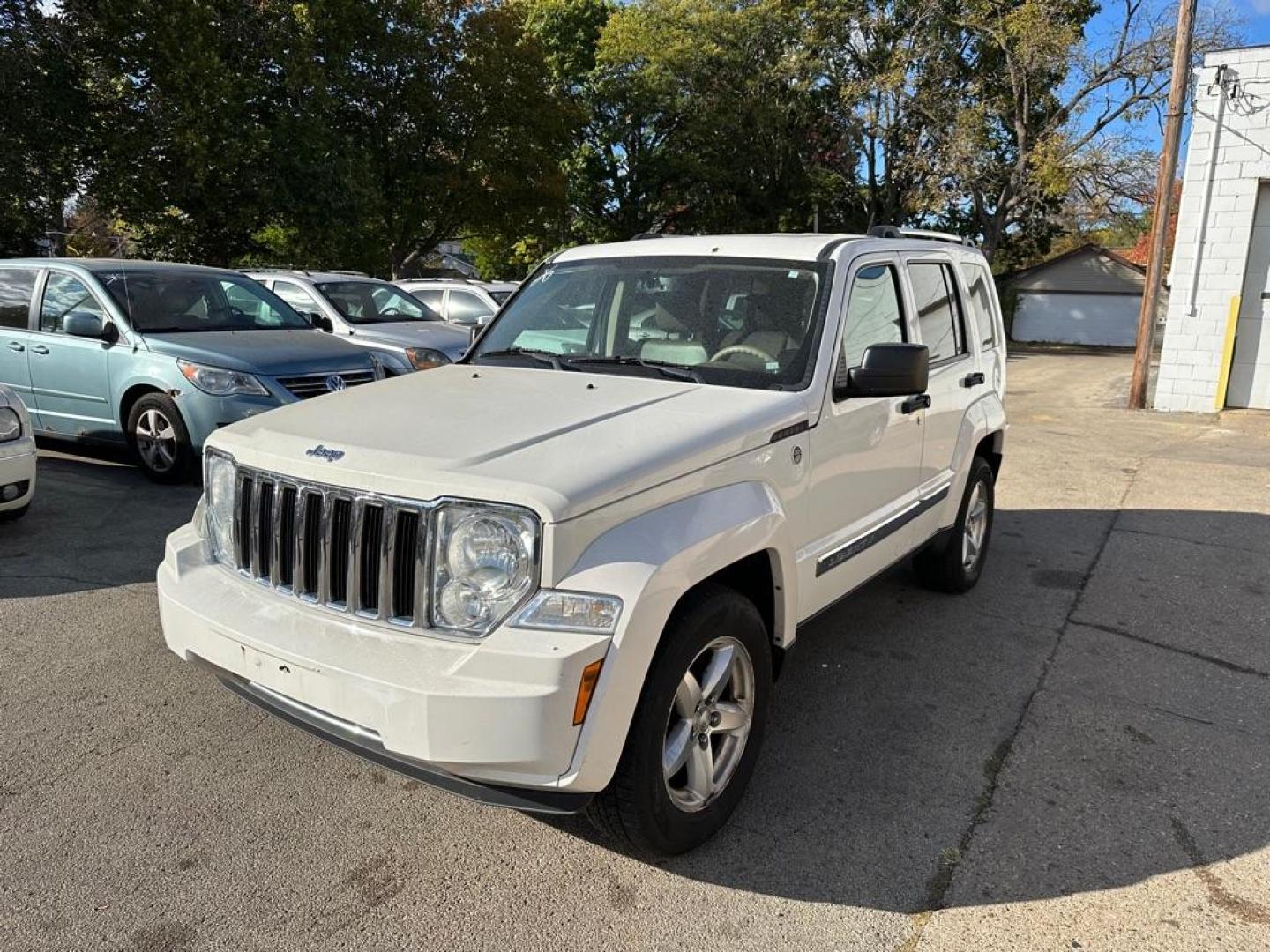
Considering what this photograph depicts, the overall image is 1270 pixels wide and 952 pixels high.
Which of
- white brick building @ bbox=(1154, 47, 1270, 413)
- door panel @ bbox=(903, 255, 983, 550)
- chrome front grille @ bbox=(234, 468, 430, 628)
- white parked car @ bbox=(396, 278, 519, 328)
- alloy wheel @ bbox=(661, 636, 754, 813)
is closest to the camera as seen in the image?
chrome front grille @ bbox=(234, 468, 430, 628)

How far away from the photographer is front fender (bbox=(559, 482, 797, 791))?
2287mm

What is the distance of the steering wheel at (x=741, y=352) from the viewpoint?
3424 mm

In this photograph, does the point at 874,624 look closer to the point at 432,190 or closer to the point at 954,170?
the point at 432,190

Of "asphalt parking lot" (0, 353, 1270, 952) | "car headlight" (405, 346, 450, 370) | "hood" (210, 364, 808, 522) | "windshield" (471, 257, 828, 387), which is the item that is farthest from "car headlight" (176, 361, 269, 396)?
→ "hood" (210, 364, 808, 522)

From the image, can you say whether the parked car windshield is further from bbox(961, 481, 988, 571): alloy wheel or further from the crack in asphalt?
the crack in asphalt

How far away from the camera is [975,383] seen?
193 inches

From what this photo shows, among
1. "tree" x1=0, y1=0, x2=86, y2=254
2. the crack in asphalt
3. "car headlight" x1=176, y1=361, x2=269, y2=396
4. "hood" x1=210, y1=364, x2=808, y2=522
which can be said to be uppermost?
"tree" x1=0, y1=0, x2=86, y2=254

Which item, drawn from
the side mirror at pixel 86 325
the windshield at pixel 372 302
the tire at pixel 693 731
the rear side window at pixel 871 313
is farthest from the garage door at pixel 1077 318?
the tire at pixel 693 731

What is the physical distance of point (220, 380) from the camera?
677 cm

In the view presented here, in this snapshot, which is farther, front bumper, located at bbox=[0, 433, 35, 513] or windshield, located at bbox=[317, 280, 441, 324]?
windshield, located at bbox=[317, 280, 441, 324]

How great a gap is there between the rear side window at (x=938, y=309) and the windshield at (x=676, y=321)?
0.93 m

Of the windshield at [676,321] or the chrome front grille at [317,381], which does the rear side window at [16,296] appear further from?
the windshield at [676,321]

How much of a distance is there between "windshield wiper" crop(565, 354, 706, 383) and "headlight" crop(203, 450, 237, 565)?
4.47ft

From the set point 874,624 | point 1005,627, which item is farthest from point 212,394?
point 1005,627
